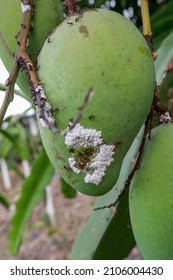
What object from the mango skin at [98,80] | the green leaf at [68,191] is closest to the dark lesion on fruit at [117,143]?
the mango skin at [98,80]

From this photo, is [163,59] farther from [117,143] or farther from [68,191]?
[117,143]

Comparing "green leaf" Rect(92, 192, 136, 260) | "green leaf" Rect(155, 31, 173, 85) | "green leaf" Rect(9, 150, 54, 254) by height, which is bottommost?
"green leaf" Rect(9, 150, 54, 254)

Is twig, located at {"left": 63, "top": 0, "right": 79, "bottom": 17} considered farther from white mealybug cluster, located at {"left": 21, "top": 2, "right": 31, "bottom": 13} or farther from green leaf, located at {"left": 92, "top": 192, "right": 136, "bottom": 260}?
green leaf, located at {"left": 92, "top": 192, "right": 136, "bottom": 260}

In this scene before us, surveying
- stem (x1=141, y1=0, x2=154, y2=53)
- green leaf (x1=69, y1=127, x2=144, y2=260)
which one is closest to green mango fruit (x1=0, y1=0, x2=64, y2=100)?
stem (x1=141, y1=0, x2=154, y2=53)

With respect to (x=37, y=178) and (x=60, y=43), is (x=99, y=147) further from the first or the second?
(x=37, y=178)

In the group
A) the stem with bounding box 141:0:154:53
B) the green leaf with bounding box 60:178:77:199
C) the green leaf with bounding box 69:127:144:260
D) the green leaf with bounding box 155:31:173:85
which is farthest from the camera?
the green leaf with bounding box 60:178:77:199

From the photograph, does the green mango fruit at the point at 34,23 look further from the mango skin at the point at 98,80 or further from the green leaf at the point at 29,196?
the green leaf at the point at 29,196

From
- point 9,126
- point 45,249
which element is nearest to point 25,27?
point 9,126

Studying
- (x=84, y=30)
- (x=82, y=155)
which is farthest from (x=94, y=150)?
(x=84, y=30)
